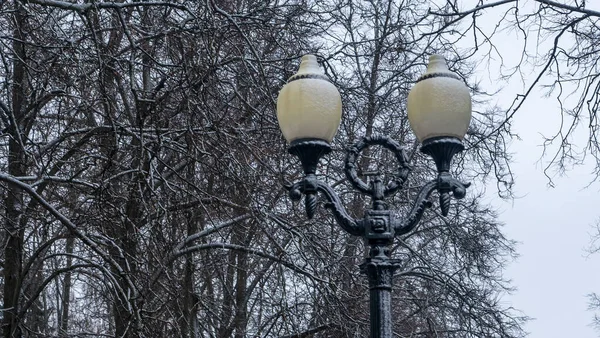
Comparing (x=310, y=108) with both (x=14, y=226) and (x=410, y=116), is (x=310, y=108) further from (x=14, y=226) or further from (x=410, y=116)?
(x=14, y=226)

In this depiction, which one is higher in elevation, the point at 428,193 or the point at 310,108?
the point at 310,108

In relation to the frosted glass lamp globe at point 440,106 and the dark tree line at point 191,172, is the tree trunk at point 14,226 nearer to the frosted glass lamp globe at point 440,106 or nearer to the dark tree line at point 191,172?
the dark tree line at point 191,172

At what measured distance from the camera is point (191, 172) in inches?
403

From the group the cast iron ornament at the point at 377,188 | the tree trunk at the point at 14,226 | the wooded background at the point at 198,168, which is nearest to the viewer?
the cast iron ornament at the point at 377,188

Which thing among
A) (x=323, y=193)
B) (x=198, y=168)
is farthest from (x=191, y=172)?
(x=323, y=193)

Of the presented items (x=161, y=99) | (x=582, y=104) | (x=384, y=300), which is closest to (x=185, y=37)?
(x=161, y=99)

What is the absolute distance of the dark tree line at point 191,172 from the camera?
8602 mm

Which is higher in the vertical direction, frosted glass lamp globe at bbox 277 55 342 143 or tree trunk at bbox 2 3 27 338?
tree trunk at bbox 2 3 27 338

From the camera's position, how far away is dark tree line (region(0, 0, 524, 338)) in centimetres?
860

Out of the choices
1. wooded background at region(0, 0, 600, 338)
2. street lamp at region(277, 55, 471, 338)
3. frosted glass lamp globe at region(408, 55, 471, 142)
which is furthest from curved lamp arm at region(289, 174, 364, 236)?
wooded background at region(0, 0, 600, 338)

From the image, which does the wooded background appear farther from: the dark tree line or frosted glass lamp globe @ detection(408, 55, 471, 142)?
frosted glass lamp globe @ detection(408, 55, 471, 142)

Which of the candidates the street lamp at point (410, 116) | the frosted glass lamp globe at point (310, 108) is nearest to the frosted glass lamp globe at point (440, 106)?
the street lamp at point (410, 116)

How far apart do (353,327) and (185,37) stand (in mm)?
4102

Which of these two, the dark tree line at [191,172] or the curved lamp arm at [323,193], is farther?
the dark tree line at [191,172]
